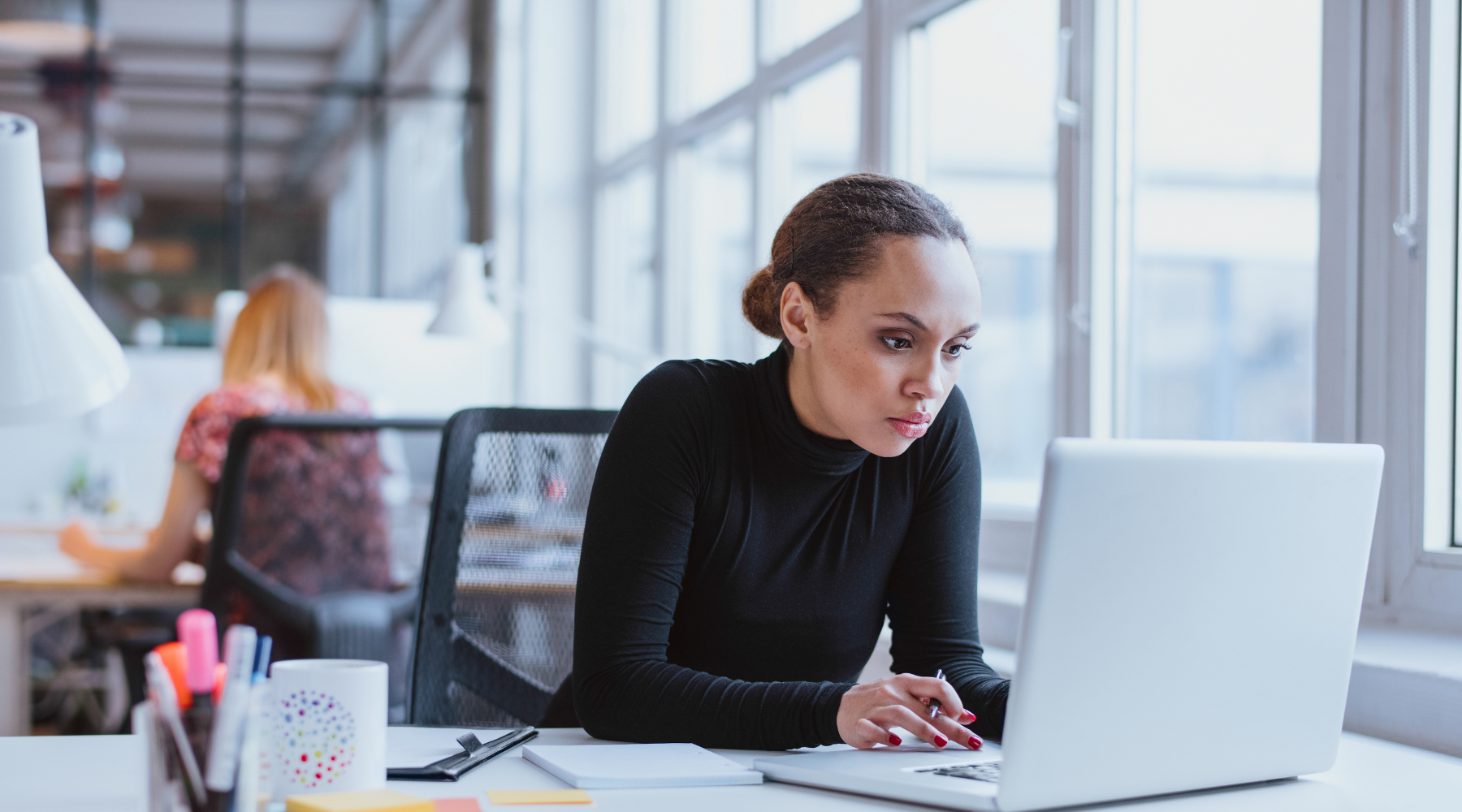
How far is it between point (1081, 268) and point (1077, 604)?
137 centimetres

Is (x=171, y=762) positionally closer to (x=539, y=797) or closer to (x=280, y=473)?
(x=539, y=797)

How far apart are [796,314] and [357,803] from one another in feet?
2.30

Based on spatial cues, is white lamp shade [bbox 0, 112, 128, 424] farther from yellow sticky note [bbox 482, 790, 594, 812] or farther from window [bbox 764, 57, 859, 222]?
window [bbox 764, 57, 859, 222]

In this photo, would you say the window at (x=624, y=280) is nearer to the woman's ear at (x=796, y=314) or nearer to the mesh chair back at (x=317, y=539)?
the mesh chair back at (x=317, y=539)

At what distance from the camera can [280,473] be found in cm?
225

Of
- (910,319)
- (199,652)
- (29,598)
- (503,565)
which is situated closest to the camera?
(199,652)

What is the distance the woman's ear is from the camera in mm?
1314

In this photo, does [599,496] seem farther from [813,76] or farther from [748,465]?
[813,76]

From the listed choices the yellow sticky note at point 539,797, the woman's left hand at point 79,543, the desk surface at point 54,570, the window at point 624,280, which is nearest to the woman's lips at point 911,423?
the yellow sticky note at point 539,797

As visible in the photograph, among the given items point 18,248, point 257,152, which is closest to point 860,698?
point 18,248

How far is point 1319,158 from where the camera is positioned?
5.26 ft

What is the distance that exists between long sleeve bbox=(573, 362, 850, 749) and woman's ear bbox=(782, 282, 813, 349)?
11cm

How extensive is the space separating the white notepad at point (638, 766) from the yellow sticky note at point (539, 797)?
28 millimetres

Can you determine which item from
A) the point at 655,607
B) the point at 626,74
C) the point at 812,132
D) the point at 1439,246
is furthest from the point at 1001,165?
the point at 626,74
